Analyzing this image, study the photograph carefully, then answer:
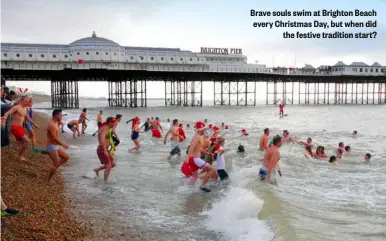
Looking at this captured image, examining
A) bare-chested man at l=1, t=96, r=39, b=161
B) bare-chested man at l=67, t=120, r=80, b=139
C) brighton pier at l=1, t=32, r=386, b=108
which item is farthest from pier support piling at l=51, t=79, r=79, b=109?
bare-chested man at l=1, t=96, r=39, b=161

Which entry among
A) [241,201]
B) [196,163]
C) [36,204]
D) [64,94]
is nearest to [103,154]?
[196,163]

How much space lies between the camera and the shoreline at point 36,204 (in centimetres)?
502

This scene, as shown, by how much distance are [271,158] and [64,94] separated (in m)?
49.4

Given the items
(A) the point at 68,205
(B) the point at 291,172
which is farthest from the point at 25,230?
(B) the point at 291,172

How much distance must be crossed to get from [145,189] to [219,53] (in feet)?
199

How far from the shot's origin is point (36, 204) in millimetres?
6184

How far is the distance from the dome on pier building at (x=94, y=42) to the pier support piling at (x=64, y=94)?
5.40 meters

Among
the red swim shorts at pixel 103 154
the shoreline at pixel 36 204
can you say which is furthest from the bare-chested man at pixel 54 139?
the red swim shorts at pixel 103 154

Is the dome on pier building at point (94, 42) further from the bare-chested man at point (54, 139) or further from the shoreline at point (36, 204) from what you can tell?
the bare-chested man at point (54, 139)

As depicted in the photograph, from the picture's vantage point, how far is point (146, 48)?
60.9 m

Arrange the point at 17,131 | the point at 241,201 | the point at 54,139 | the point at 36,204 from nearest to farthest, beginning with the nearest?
1. the point at 36,204
2. the point at 241,201
3. the point at 54,139
4. the point at 17,131

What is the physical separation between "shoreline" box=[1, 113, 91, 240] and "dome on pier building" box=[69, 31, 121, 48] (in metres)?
49.0

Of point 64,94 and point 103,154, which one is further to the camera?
point 64,94

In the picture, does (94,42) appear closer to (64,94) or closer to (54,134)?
(64,94)
